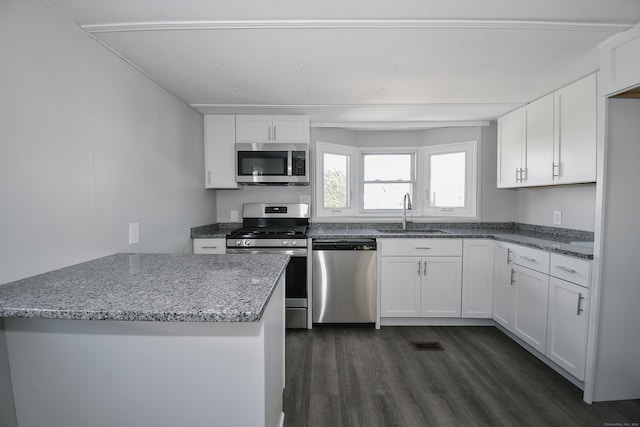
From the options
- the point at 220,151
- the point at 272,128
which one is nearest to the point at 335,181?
the point at 272,128

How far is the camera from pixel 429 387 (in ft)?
6.29

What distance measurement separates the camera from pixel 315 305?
2.81m

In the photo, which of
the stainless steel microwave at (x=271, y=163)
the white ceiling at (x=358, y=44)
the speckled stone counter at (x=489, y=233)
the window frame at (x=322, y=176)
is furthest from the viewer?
the window frame at (x=322, y=176)

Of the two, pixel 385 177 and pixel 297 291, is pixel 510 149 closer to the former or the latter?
pixel 385 177

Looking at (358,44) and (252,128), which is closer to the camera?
(358,44)

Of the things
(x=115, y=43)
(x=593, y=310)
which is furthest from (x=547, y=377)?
(x=115, y=43)

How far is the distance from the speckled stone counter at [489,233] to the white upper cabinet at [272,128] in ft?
3.59

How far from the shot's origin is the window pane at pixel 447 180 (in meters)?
3.36

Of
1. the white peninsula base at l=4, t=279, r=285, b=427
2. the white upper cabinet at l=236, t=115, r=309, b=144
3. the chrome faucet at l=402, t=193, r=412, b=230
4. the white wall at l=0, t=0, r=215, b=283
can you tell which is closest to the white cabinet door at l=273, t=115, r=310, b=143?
the white upper cabinet at l=236, t=115, r=309, b=144

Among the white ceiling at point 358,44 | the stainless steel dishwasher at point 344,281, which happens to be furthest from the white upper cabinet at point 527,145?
the stainless steel dishwasher at point 344,281

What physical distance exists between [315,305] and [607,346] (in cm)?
217

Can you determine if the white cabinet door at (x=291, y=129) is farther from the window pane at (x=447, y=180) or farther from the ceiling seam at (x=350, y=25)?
the window pane at (x=447, y=180)

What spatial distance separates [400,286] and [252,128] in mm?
2307

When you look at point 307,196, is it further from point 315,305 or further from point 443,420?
point 443,420
